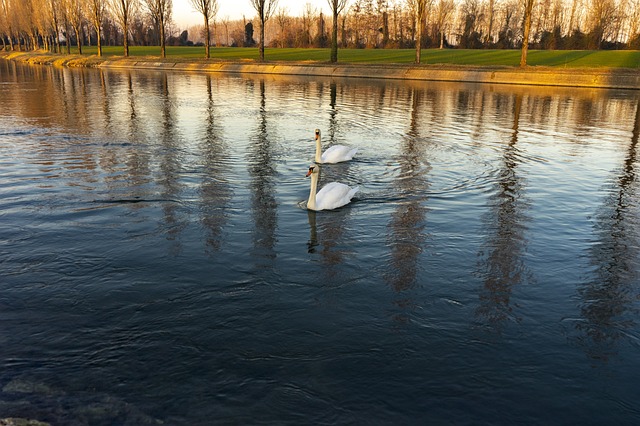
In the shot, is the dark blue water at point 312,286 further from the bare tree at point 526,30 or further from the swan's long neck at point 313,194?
the bare tree at point 526,30

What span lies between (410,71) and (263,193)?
4327cm

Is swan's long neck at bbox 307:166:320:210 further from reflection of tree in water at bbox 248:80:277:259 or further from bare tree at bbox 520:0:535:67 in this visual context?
bare tree at bbox 520:0:535:67

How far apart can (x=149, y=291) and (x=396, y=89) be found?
119 ft

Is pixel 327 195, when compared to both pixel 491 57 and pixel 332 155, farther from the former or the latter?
pixel 491 57

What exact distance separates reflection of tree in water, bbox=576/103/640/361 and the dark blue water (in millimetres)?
43

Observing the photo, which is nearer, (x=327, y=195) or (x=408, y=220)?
(x=408, y=220)

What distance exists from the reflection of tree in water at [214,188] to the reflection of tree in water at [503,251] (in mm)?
4800

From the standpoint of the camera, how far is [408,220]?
37.1 ft

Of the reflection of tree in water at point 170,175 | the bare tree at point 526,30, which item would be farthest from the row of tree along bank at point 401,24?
the reflection of tree in water at point 170,175

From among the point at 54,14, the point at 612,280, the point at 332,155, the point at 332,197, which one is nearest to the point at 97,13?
the point at 54,14

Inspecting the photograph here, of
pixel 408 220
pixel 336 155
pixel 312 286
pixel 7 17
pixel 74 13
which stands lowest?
pixel 312 286

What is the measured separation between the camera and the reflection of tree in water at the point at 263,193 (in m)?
9.92

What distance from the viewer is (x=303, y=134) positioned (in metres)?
21.1

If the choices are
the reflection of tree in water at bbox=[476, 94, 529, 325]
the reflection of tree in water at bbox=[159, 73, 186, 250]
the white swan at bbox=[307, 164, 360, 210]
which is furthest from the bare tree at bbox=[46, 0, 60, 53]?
the reflection of tree in water at bbox=[476, 94, 529, 325]
